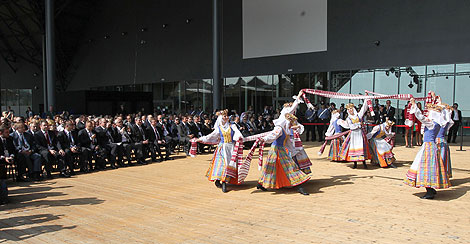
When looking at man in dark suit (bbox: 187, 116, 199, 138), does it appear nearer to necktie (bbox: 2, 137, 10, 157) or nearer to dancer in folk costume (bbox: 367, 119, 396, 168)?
dancer in folk costume (bbox: 367, 119, 396, 168)

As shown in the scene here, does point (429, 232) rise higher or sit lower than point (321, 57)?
lower

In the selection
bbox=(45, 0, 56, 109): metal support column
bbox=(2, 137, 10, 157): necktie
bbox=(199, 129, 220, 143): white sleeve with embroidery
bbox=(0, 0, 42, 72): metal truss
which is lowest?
bbox=(2, 137, 10, 157): necktie

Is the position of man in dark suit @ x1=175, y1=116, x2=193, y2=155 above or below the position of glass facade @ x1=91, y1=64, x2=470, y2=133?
below

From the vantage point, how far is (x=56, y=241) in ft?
15.2

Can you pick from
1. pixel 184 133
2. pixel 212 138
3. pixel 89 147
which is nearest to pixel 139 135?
pixel 89 147

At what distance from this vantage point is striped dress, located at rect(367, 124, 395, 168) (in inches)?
391

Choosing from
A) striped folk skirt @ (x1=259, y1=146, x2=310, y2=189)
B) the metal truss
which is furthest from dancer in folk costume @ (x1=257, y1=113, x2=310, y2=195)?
the metal truss

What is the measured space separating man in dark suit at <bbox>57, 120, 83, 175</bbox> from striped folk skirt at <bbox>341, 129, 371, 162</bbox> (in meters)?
6.67

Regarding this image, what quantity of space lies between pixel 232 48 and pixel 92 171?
15.4m

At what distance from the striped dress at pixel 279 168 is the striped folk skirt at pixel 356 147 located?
3130 mm

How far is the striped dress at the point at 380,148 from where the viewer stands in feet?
32.6

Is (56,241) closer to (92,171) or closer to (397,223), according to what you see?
(397,223)

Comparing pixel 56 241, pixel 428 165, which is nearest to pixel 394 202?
pixel 428 165

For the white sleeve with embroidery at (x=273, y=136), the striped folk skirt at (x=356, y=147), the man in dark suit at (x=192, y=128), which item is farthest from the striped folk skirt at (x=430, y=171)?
the man in dark suit at (x=192, y=128)
